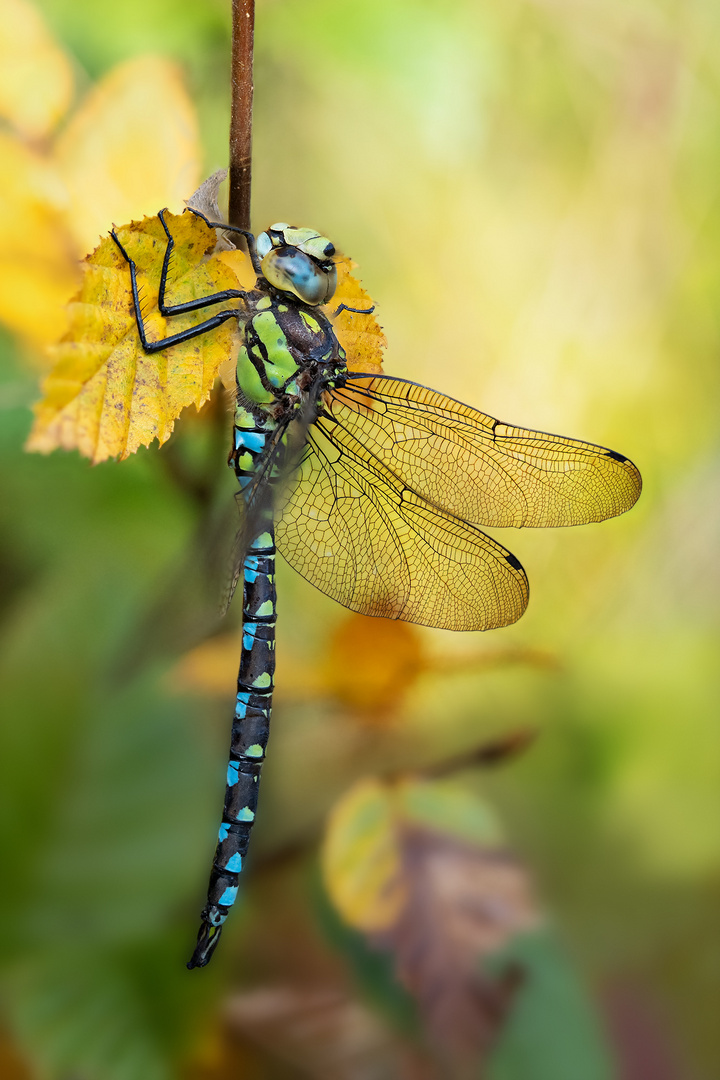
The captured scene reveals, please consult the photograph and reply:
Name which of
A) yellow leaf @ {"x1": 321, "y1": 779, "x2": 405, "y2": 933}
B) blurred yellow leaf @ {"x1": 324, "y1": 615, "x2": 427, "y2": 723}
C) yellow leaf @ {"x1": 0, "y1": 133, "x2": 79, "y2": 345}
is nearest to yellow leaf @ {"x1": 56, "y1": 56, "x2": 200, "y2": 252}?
yellow leaf @ {"x1": 0, "y1": 133, "x2": 79, "y2": 345}

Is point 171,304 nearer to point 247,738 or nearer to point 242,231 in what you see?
point 242,231

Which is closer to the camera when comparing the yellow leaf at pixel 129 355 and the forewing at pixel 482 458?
the yellow leaf at pixel 129 355

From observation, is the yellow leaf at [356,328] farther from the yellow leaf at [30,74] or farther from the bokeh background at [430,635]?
the yellow leaf at [30,74]

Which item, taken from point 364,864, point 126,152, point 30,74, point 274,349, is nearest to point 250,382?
point 274,349

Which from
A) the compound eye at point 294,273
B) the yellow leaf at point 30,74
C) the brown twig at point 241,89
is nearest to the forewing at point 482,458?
the compound eye at point 294,273

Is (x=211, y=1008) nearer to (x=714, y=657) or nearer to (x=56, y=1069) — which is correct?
(x=56, y=1069)

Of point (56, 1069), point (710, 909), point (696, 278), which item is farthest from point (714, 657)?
point (56, 1069)

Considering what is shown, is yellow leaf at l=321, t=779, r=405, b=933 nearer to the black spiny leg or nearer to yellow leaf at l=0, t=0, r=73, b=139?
the black spiny leg
